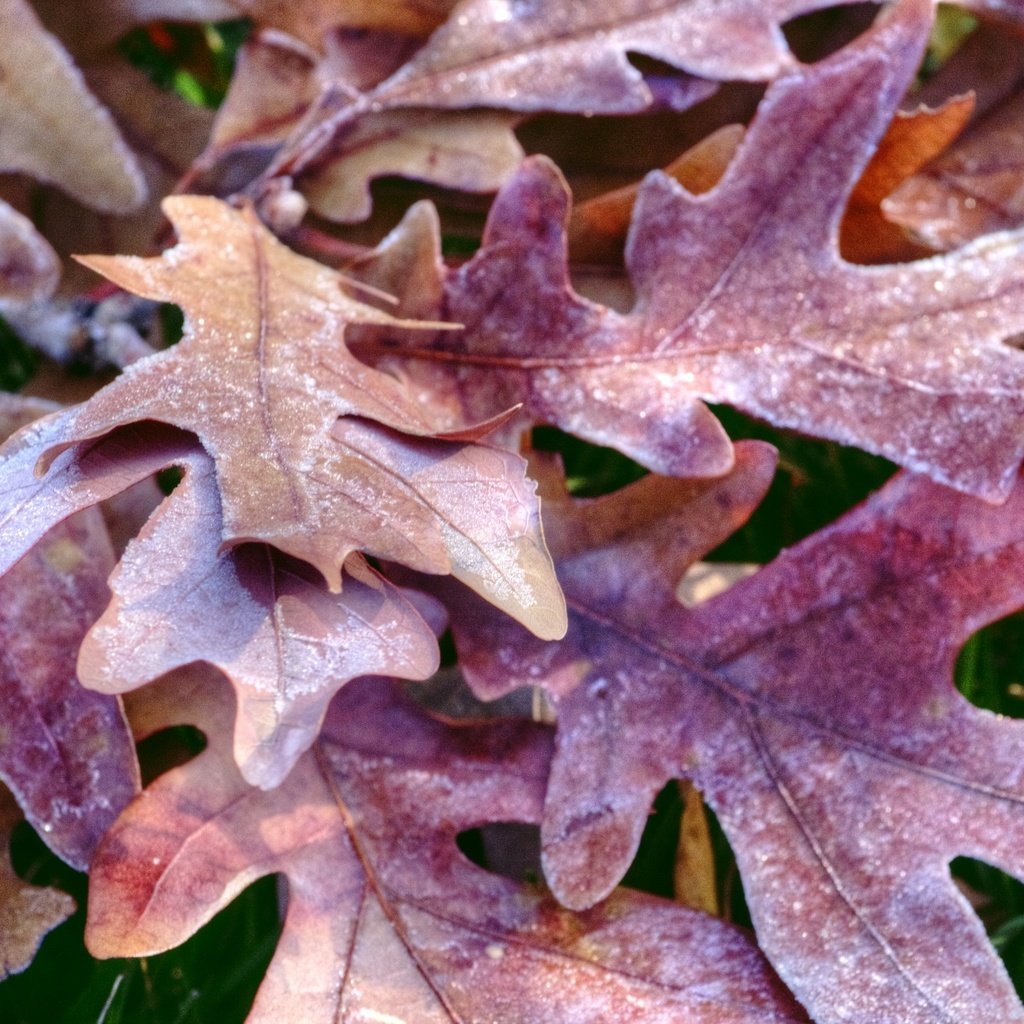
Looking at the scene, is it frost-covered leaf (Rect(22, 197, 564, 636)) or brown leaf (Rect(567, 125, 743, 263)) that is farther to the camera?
brown leaf (Rect(567, 125, 743, 263))

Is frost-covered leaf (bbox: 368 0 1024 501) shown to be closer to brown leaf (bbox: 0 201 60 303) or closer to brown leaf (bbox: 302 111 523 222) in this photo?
brown leaf (bbox: 302 111 523 222)

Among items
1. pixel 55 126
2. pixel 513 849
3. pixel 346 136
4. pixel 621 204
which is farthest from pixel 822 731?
pixel 55 126

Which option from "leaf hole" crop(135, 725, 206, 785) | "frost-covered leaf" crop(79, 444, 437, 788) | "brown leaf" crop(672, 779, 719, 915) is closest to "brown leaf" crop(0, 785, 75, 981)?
"leaf hole" crop(135, 725, 206, 785)

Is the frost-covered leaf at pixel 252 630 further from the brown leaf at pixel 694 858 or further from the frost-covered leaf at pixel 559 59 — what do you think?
the frost-covered leaf at pixel 559 59

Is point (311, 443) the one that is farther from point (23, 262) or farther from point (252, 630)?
point (23, 262)

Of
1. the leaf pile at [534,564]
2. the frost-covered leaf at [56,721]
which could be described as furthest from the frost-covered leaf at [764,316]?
the frost-covered leaf at [56,721]

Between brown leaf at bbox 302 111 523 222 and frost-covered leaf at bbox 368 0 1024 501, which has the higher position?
brown leaf at bbox 302 111 523 222

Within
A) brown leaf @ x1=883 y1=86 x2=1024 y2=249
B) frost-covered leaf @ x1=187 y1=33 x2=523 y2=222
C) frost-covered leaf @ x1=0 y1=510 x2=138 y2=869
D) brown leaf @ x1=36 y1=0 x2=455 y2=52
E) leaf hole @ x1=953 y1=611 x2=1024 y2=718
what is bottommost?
leaf hole @ x1=953 y1=611 x2=1024 y2=718
